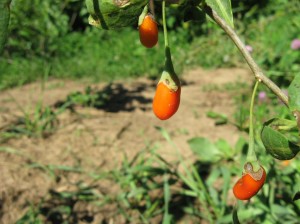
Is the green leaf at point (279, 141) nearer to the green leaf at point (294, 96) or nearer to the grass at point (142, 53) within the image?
the green leaf at point (294, 96)

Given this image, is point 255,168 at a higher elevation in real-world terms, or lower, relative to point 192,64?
higher

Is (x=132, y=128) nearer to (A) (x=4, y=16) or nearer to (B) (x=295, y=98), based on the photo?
(B) (x=295, y=98)

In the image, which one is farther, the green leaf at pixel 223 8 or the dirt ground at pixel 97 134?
the dirt ground at pixel 97 134

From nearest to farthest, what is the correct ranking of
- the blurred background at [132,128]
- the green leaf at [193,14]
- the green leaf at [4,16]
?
the green leaf at [4,16]
the green leaf at [193,14]
the blurred background at [132,128]

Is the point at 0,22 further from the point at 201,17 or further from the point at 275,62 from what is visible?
the point at 275,62

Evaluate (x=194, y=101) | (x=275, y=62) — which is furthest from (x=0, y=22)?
(x=275, y=62)

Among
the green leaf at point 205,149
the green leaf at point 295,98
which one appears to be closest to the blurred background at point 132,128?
the green leaf at point 205,149
